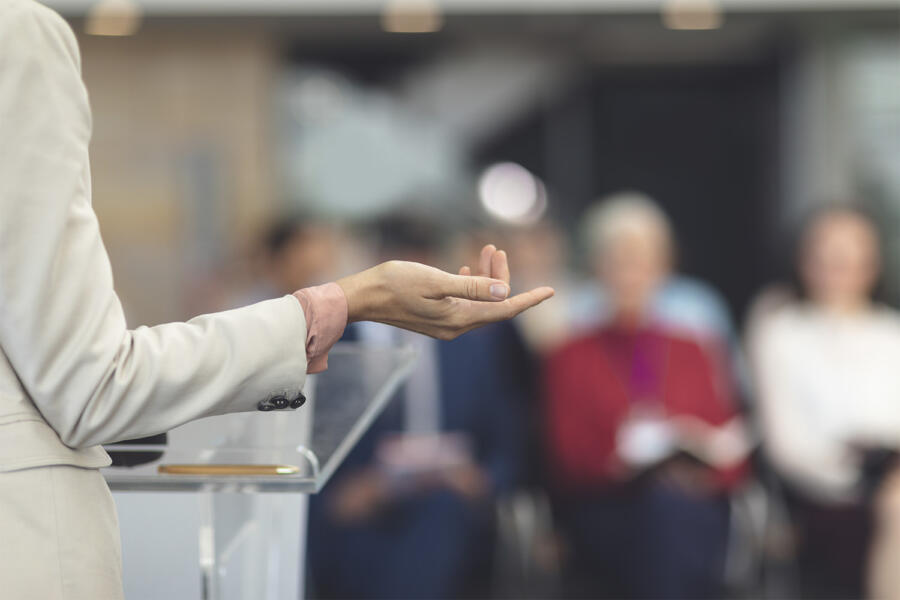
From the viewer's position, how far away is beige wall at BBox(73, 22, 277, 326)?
5879 millimetres

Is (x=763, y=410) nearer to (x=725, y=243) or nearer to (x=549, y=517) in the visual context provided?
(x=549, y=517)

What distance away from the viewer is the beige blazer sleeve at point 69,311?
88cm

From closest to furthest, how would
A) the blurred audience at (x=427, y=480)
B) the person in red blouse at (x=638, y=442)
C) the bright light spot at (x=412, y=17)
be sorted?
the person in red blouse at (x=638, y=442) < the blurred audience at (x=427, y=480) < the bright light spot at (x=412, y=17)

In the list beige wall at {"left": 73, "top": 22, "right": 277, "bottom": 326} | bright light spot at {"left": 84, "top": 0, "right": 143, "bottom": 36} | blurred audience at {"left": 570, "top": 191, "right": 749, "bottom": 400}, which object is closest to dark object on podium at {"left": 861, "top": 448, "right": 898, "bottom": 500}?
blurred audience at {"left": 570, "top": 191, "right": 749, "bottom": 400}

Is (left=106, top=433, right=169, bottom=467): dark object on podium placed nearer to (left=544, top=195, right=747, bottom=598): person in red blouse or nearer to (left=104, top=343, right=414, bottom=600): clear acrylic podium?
(left=104, top=343, right=414, bottom=600): clear acrylic podium

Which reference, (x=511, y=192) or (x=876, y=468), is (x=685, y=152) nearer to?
(x=511, y=192)

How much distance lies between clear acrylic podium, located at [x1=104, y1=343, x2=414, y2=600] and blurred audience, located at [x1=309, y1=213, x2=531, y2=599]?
1.92 meters

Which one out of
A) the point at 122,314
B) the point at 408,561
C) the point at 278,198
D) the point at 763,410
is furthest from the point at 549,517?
the point at 278,198

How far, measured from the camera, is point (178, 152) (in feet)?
19.5

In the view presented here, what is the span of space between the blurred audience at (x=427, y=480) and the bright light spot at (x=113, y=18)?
8.81 ft

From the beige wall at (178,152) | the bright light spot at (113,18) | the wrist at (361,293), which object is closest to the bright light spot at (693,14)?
the beige wall at (178,152)

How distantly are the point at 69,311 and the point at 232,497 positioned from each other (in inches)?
20.8

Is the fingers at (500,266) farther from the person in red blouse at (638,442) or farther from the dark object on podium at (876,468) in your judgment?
the dark object on podium at (876,468)

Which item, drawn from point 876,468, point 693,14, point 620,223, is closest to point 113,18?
point 693,14
